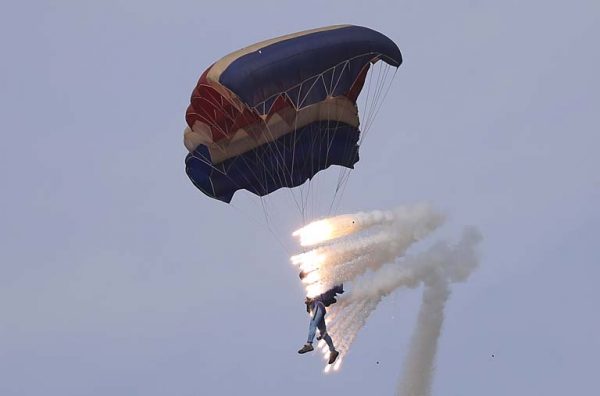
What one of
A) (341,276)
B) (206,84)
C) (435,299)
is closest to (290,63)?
(206,84)

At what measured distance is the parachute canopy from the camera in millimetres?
52375

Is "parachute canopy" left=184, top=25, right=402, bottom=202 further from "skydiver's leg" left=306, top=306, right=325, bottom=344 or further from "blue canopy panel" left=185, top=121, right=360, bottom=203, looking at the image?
"skydiver's leg" left=306, top=306, right=325, bottom=344

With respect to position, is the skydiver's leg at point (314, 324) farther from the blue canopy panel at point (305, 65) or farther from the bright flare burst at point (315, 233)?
the blue canopy panel at point (305, 65)

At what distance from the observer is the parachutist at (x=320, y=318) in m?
52.9

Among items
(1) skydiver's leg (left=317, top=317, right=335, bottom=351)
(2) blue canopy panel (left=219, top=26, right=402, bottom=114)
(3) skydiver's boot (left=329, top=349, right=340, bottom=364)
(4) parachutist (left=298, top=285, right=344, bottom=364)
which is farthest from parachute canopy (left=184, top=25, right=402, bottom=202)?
(3) skydiver's boot (left=329, top=349, right=340, bottom=364)

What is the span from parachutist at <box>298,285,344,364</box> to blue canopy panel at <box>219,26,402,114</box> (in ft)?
21.6

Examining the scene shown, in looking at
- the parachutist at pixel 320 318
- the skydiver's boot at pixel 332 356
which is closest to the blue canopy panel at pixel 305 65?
the parachutist at pixel 320 318

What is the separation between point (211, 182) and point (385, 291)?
24.5 feet

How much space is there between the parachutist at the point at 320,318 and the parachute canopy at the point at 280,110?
507 centimetres

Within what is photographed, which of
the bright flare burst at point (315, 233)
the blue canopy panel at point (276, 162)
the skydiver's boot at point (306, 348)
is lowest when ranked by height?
the skydiver's boot at point (306, 348)

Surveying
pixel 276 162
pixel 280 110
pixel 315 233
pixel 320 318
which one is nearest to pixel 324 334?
pixel 320 318

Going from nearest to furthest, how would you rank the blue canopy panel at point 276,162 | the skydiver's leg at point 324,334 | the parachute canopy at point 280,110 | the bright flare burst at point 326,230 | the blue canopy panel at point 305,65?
the blue canopy panel at point 305,65
the parachute canopy at point 280,110
the skydiver's leg at point 324,334
the bright flare burst at point 326,230
the blue canopy panel at point 276,162

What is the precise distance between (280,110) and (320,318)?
24.8ft

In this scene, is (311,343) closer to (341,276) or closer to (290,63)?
(341,276)
